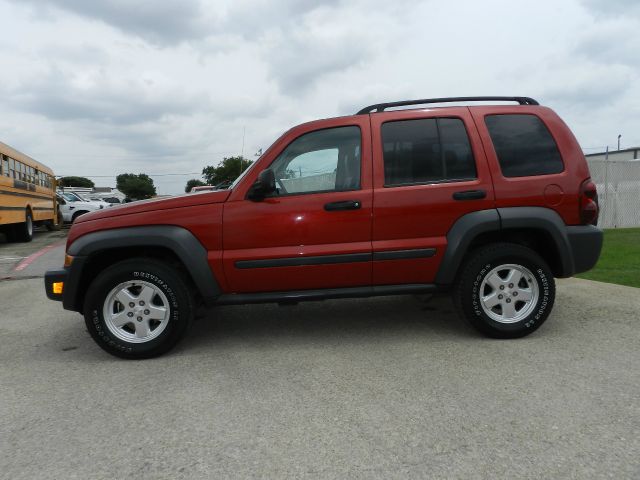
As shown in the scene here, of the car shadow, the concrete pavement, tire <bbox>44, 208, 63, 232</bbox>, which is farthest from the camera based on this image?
tire <bbox>44, 208, 63, 232</bbox>

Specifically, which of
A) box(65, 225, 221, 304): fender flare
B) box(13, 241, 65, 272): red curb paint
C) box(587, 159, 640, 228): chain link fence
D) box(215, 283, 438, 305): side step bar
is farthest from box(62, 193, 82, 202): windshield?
→ box(215, 283, 438, 305): side step bar

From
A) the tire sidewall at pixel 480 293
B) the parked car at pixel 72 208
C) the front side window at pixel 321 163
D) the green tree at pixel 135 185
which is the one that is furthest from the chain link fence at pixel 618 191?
the green tree at pixel 135 185

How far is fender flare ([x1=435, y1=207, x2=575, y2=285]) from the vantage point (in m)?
3.81

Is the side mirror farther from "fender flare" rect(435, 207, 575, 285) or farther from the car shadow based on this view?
"fender flare" rect(435, 207, 575, 285)

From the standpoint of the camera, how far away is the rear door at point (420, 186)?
3.82m

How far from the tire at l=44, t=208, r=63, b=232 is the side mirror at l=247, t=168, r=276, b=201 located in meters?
17.6

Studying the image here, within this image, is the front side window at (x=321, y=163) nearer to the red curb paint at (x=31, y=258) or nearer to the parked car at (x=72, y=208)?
the red curb paint at (x=31, y=258)

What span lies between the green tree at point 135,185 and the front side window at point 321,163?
113m

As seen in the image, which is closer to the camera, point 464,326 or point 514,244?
point 514,244

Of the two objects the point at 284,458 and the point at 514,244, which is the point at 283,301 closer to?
the point at 284,458

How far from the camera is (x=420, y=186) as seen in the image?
385 centimetres

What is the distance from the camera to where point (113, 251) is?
3863 millimetres

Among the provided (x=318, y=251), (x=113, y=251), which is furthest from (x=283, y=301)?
(x=113, y=251)

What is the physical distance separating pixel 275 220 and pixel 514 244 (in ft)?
6.43
